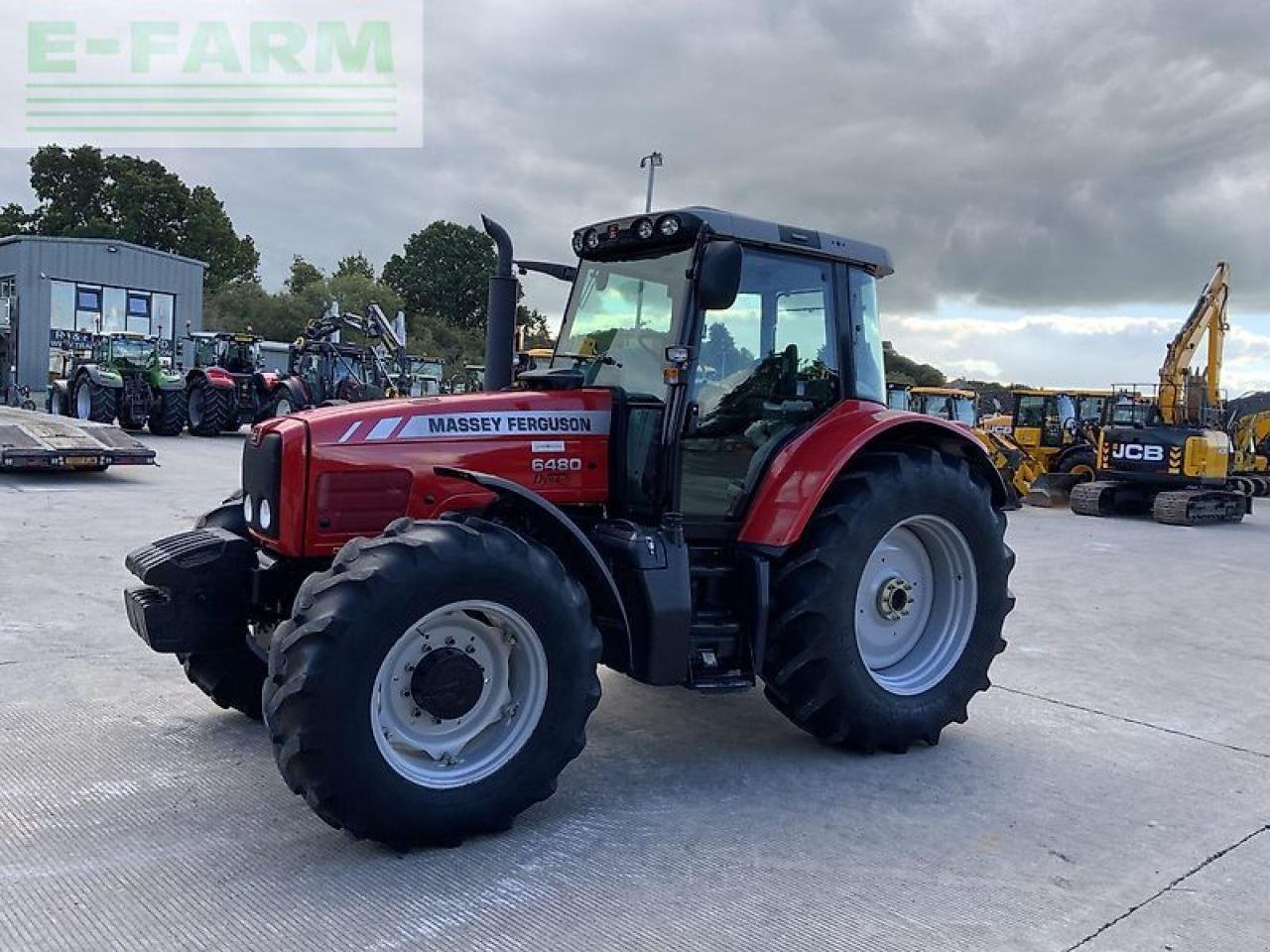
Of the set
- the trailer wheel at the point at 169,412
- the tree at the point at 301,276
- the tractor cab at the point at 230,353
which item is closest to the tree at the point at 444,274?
the tree at the point at 301,276

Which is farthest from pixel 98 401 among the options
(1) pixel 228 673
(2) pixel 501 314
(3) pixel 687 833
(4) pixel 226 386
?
(3) pixel 687 833

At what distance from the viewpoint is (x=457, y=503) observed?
4.07 meters

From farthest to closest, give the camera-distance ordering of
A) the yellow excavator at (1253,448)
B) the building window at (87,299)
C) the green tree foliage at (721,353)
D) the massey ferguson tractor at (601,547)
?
the building window at (87,299)
the yellow excavator at (1253,448)
the green tree foliage at (721,353)
the massey ferguson tractor at (601,547)

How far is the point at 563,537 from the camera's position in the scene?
3908mm

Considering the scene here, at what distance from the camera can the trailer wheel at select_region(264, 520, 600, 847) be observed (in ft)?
10.6

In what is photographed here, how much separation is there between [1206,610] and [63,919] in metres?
8.46

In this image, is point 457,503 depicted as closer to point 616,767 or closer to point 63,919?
point 616,767

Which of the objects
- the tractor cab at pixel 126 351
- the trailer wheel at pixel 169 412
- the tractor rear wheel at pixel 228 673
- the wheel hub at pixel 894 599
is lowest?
the tractor rear wheel at pixel 228 673

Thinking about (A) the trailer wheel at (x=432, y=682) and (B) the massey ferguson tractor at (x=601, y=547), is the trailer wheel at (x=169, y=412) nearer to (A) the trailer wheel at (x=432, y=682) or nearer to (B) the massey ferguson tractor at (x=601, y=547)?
(B) the massey ferguson tractor at (x=601, y=547)

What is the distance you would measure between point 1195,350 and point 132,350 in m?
21.4

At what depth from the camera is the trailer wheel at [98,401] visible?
71.3ft

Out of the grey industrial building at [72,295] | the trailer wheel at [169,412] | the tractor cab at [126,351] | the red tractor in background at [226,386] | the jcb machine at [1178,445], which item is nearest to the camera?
the jcb machine at [1178,445]

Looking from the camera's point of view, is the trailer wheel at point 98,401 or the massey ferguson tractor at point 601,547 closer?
the massey ferguson tractor at point 601,547

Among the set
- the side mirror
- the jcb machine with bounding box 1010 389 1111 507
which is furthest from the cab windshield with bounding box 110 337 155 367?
the side mirror
